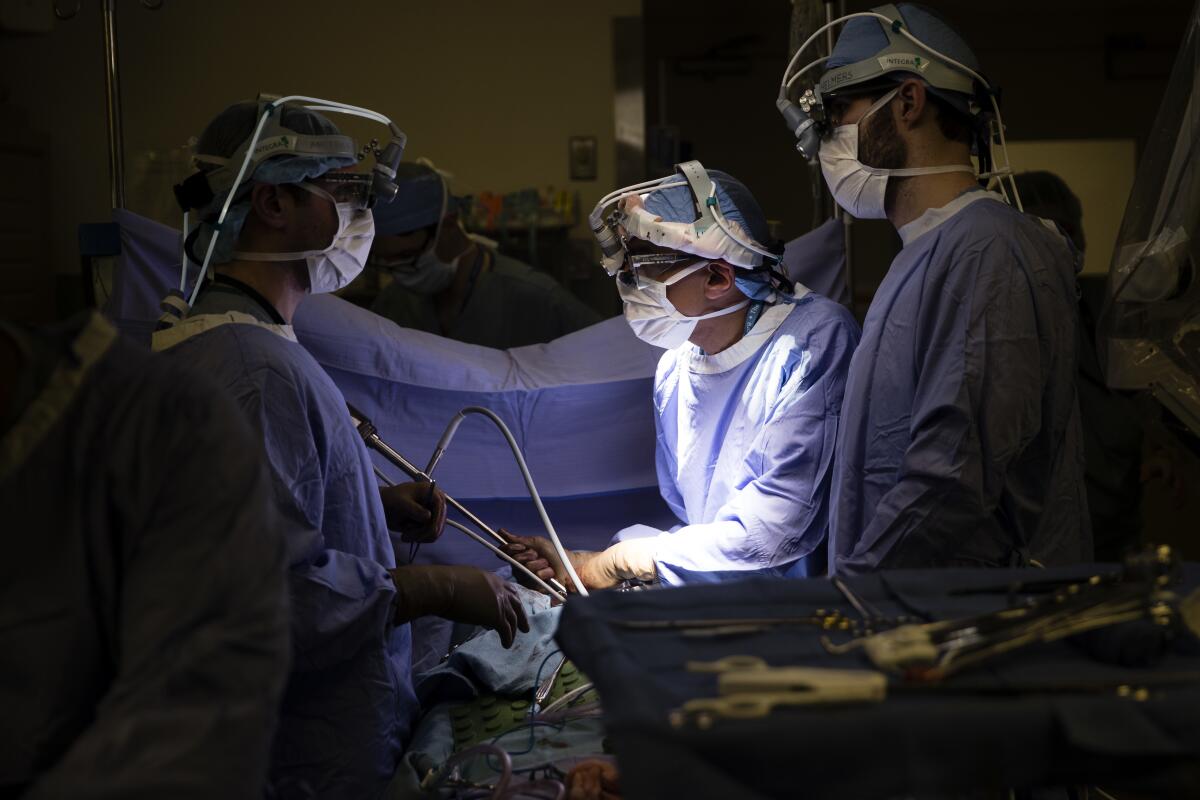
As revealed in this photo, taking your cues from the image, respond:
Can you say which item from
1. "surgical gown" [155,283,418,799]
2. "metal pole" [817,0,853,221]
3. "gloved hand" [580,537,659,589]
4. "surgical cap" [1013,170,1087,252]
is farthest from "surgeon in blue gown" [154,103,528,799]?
"surgical cap" [1013,170,1087,252]

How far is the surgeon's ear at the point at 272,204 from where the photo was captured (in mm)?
2094

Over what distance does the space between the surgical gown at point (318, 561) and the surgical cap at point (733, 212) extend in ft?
2.75

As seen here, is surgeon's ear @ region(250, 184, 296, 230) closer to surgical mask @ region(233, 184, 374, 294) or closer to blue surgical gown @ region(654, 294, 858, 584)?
surgical mask @ region(233, 184, 374, 294)

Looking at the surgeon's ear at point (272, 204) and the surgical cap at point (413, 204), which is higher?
the surgeon's ear at point (272, 204)

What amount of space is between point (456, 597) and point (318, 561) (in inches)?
11.2

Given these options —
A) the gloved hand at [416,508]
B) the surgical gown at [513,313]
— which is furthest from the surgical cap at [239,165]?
the surgical gown at [513,313]

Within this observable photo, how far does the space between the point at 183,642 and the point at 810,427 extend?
148cm

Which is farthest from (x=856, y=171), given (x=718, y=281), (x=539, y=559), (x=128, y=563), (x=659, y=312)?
(x=128, y=563)

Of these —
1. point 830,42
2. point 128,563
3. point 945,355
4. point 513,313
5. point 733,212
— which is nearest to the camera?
point 128,563

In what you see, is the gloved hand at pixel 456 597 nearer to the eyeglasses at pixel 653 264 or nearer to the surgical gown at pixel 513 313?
the eyeglasses at pixel 653 264

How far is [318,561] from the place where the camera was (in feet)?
6.11

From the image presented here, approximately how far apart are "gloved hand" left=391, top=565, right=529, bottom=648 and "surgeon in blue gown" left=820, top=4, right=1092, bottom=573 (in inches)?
23.7

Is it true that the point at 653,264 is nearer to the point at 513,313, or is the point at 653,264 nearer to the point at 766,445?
the point at 766,445

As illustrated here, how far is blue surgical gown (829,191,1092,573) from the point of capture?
1913 mm
